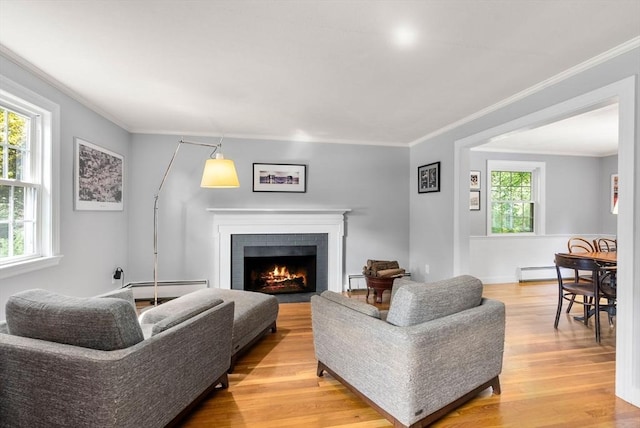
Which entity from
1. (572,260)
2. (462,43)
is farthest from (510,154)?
(462,43)

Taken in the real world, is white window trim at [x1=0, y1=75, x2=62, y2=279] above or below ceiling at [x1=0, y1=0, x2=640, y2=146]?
below

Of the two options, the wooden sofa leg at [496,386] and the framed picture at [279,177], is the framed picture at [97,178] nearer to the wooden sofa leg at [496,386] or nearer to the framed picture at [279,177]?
the framed picture at [279,177]

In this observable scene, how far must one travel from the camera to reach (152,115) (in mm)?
3809

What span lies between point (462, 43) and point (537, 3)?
47 centimetres

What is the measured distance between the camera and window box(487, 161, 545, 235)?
596 centimetres

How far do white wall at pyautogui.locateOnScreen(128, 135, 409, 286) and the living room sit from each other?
0.01 m

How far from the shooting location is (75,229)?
3234mm

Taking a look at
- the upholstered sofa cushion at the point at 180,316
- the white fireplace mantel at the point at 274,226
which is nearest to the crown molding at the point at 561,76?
the white fireplace mantel at the point at 274,226

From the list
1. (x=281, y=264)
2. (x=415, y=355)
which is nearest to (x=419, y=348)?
(x=415, y=355)

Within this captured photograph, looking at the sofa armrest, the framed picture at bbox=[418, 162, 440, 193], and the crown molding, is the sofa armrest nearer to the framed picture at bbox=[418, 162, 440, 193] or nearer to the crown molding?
the crown molding

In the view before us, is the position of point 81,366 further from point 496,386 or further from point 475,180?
point 475,180

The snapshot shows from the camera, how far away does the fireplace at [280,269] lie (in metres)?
4.79

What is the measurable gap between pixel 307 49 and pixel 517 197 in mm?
5334

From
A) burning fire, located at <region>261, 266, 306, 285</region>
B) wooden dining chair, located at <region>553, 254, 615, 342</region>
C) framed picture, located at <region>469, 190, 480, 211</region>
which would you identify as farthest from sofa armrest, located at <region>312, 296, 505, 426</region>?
framed picture, located at <region>469, 190, 480, 211</region>
